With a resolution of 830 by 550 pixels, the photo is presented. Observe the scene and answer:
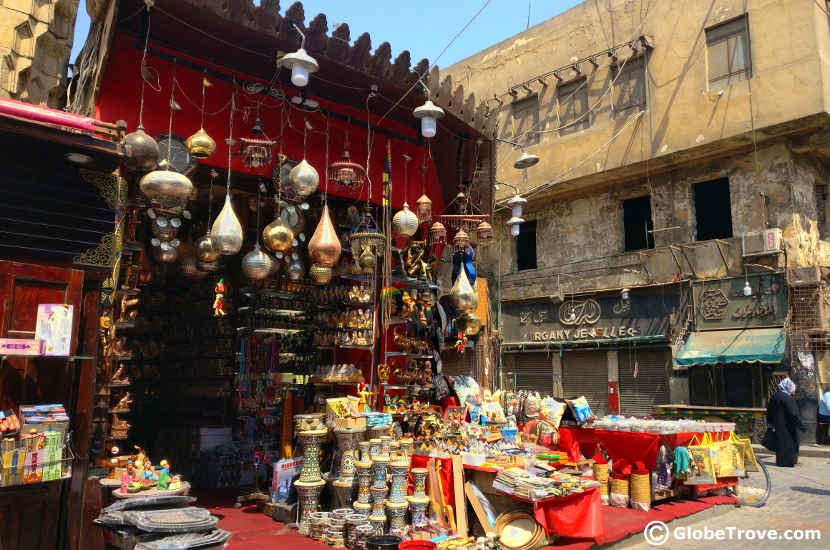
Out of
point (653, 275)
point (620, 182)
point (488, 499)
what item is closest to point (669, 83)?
point (620, 182)

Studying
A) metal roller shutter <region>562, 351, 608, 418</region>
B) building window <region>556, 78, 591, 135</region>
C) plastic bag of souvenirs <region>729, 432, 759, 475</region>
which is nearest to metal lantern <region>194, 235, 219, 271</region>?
plastic bag of souvenirs <region>729, 432, 759, 475</region>

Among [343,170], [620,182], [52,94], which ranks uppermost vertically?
[620,182]

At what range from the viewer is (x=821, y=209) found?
14.1m

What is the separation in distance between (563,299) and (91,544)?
47.8 feet

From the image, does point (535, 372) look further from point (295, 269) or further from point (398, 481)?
point (398, 481)

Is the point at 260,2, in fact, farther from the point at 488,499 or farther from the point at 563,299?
the point at 563,299

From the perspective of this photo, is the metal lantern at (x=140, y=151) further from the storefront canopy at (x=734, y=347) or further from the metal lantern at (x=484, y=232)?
the storefront canopy at (x=734, y=347)

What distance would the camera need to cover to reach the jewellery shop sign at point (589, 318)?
15.0m

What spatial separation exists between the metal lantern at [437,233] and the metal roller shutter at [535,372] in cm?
1082

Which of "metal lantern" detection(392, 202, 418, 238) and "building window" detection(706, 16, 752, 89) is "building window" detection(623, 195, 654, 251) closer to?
"building window" detection(706, 16, 752, 89)

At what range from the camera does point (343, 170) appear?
6.16 metres

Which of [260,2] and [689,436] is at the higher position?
[260,2]

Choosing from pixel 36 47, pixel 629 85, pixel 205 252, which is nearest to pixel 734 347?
pixel 629 85

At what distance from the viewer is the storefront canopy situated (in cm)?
1234
